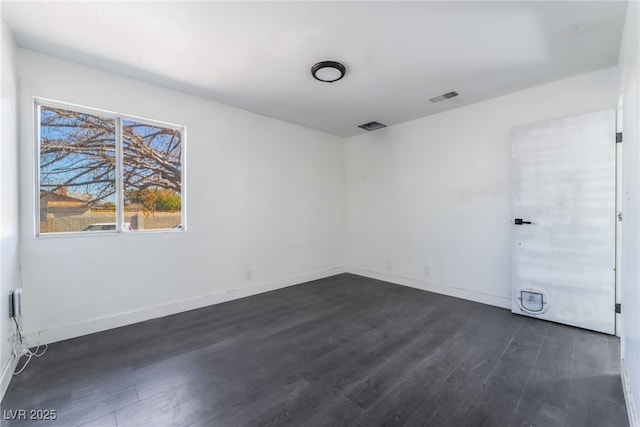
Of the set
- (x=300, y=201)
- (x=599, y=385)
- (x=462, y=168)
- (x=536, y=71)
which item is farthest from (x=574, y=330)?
(x=300, y=201)

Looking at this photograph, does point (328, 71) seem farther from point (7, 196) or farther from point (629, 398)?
point (629, 398)

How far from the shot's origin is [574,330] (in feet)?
8.87

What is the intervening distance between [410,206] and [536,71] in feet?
7.09

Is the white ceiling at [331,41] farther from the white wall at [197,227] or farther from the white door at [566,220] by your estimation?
the white door at [566,220]

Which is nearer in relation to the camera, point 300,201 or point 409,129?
point 409,129

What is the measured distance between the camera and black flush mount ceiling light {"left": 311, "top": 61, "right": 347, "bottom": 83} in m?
2.56

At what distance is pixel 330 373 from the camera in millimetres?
2012

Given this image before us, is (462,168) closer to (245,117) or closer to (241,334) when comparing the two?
(245,117)

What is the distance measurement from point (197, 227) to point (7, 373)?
74.3 inches

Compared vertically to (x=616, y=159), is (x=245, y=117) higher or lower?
higher

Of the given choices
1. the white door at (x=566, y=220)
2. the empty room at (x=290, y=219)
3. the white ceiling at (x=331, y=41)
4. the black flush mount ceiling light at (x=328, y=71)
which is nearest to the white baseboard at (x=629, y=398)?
the empty room at (x=290, y=219)

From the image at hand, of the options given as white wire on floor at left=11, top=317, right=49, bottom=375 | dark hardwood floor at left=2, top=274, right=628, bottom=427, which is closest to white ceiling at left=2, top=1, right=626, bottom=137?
white wire on floor at left=11, top=317, right=49, bottom=375

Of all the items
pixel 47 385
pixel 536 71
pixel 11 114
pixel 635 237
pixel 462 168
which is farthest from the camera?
pixel 462 168

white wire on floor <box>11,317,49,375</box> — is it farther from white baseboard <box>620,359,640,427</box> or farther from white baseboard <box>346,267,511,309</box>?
white baseboard <box>346,267,511,309</box>
